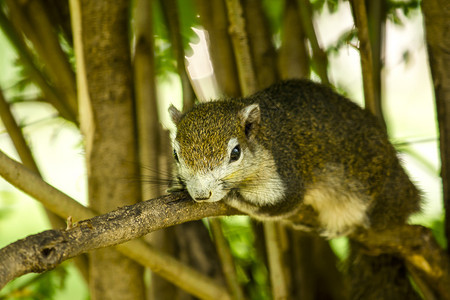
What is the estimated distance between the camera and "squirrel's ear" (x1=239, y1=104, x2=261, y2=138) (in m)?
1.86

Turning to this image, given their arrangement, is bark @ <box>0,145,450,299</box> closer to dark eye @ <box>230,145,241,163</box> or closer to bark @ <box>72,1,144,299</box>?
dark eye @ <box>230,145,241,163</box>

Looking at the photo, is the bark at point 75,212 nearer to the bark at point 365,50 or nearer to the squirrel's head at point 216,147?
the squirrel's head at point 216,147

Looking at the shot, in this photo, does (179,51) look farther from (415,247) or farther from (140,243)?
(415,247)

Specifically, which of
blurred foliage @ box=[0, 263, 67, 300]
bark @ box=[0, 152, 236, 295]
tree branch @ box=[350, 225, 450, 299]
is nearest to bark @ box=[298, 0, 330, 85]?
tree branch @ box=[350, 225, 450, 299]

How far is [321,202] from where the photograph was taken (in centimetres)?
226

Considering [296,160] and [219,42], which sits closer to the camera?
[296,160]

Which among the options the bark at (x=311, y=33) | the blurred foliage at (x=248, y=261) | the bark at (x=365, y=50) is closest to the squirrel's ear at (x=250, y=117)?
the bark at (x=365, y=50)

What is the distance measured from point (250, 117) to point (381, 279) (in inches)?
49.3

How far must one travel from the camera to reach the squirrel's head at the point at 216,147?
5.50 ft

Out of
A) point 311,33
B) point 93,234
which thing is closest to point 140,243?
point 93,234

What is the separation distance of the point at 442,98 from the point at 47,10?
1898mm

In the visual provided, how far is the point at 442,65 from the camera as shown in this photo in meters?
2.37

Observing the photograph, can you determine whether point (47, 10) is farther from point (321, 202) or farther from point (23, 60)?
point (321, 202)

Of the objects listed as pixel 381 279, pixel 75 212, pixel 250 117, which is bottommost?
pixel 381 279
